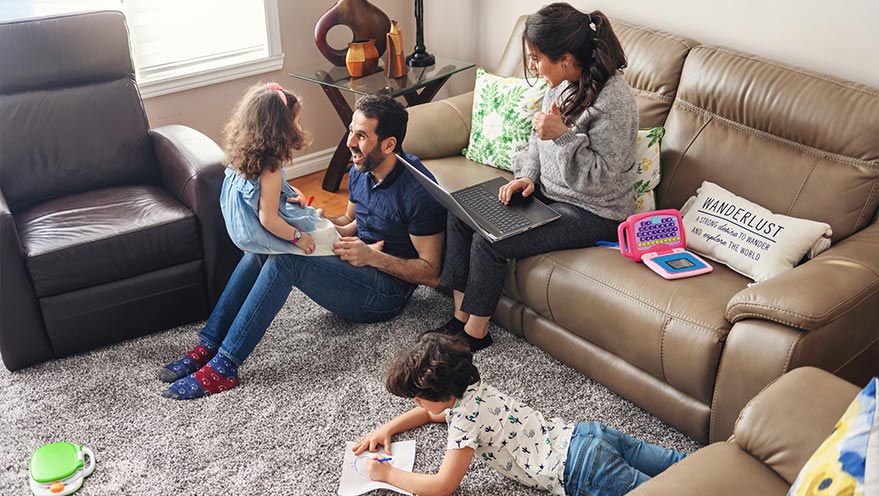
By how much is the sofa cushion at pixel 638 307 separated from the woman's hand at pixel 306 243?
65 centimetres

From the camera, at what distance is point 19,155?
291cm

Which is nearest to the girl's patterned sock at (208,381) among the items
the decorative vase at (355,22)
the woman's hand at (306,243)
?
the woman's hand at (306,243)

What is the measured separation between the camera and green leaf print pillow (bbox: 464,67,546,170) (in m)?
3.02

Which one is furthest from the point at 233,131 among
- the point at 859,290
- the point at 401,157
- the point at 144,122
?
the point at 859,290

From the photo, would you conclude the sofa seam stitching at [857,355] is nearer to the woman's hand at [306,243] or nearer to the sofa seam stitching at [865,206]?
the sofa seam stitching at [865,206]

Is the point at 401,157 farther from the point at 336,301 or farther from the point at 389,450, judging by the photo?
the point at 389,450

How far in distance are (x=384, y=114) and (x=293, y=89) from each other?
5.16 feet

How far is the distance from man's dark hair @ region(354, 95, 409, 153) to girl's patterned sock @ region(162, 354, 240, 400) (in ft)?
2.82

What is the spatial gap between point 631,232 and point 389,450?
3.16 feet

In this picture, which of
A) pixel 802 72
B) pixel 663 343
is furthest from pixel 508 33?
pixel 663 343

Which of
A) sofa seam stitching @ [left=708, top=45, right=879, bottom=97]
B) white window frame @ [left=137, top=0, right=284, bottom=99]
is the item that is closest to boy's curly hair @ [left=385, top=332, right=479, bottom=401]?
sofa seam stitching @ [left=708, top=45, right=879, bottom=97]

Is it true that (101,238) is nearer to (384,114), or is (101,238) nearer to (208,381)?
(208,381)

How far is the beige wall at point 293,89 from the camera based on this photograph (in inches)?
148

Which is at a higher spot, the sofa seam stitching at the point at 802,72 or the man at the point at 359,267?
the sofa seam stitching at the point at 802,72
